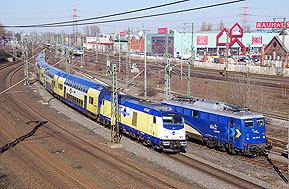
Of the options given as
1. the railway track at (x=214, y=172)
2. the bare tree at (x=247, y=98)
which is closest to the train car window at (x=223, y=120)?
the railway track at (x=214, y=172)

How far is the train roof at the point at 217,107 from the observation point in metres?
24.4

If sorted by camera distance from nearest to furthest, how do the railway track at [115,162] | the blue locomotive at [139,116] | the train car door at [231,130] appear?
the railway track at [115,162]
the train car door at [231,130]
the blue locomotive at [139,116]

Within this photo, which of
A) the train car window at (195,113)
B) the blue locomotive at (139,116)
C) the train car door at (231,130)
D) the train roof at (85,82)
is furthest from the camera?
the train roof at (85,82)

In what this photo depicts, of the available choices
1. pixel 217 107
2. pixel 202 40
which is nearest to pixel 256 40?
pixel 202 40

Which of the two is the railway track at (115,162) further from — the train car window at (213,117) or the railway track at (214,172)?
the train car window at (213,117)

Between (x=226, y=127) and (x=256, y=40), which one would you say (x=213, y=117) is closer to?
(x=226, y=127)

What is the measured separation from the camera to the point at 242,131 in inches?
930

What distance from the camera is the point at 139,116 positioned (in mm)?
26438

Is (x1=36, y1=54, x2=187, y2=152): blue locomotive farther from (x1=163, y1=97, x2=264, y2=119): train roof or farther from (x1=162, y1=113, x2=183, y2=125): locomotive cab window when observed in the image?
(x1=163, y1=97, x2=264, y2=119): train roof

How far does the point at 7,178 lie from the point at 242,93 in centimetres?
2905

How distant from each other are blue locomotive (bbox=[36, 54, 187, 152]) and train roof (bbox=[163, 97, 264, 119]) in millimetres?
2926

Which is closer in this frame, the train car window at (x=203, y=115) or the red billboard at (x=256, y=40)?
the train car window at (x=203, y=115)

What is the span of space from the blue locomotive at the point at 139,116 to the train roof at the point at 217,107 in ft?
9.60

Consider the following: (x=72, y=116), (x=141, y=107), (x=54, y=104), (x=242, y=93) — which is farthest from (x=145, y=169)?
(x=54, y=104)
